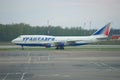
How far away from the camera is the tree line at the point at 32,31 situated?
83.8 meters

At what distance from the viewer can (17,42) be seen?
2386 inches

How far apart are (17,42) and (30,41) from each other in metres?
2.76

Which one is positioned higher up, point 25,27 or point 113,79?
point 25,27

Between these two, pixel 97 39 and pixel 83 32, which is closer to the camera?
pixel 97 39

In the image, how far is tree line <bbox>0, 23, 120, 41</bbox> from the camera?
3300 inches

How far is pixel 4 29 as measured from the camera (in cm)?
8481

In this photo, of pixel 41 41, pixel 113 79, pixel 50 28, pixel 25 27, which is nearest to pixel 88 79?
pixel 113 79

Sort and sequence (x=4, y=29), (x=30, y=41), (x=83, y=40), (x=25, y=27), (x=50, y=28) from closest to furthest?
(x=30, y=41) < (x=83, y=40) < (x=4, y=29) < (x=25, y=27) < (x=50, y=28)

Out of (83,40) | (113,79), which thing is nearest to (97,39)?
(83,40)

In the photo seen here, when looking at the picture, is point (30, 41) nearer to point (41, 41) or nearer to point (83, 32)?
point (41, 41)

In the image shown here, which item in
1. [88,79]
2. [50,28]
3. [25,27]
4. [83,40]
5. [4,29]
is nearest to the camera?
[88,79]

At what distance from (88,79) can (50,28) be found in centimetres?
8428

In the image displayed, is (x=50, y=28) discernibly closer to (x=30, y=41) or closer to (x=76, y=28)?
(x=76, y=28)

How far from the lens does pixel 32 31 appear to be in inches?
3664
